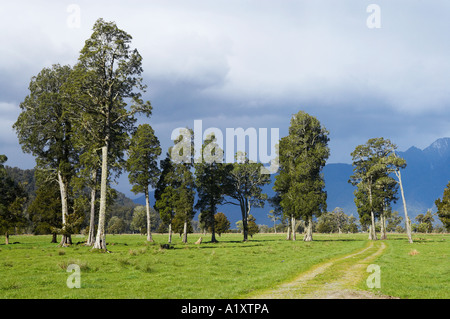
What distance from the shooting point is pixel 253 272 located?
55.5 ft

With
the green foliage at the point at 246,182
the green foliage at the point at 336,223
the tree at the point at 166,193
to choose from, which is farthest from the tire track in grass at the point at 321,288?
the green foliage at the point at 336,223

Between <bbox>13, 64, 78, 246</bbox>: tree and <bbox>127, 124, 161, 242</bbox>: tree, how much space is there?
1069 centimetres

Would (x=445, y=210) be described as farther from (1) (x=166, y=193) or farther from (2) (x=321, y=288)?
(2) (x=321, y=288)

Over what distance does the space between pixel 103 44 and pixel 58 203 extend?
89.3 feet

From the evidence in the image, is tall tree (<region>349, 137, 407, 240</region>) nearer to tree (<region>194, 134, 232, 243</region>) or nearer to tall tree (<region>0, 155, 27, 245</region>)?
tree (<region>194, 134, 232, 243</region>)

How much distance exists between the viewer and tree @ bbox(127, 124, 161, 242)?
5056 cm

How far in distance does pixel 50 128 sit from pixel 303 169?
3565 centimetres

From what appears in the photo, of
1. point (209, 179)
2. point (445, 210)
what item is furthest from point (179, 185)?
point (445, 210)

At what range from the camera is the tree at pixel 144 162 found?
50562 millimetres

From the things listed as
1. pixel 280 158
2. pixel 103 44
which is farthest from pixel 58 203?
pixel 280 158

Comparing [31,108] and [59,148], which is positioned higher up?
[31,108]

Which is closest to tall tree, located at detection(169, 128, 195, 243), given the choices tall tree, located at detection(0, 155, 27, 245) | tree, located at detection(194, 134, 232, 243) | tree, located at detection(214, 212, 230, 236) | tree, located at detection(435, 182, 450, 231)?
tree, located at detection(194, 134, 232, 243)
